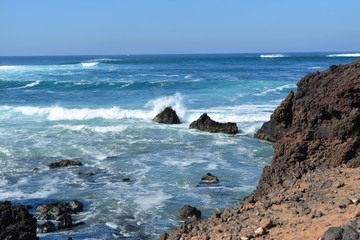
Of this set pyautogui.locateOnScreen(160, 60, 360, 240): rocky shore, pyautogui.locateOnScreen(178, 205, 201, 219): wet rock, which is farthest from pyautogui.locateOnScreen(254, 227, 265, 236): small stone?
pyautogui.locateOnScreen(178, 205, 201, 219): wet rock

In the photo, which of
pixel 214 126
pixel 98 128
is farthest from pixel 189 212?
pixel 98 128

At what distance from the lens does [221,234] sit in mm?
6340

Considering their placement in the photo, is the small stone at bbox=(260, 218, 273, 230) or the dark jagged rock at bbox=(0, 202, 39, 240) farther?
the dark jagged rock at bbox=(0, 202, 39, 240)

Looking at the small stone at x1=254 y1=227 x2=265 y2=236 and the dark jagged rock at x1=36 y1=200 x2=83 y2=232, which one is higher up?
the small stone at x1=254 y1=227 x2=265 y2=236

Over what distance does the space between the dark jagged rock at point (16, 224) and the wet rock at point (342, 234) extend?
5014 mm

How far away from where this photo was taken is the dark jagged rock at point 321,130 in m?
8.24

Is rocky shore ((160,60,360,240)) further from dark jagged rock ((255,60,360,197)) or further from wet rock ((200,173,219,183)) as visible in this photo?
wet rock ((200,173,219,183))

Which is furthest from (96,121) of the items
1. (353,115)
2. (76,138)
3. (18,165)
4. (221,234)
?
(221,234)

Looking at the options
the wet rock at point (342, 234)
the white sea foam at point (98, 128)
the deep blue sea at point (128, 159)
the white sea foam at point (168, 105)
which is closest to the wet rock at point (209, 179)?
the deep blue sea at point (128, 159)

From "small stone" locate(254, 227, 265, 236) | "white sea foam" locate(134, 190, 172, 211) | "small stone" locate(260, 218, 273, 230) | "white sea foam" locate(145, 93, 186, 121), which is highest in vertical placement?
"small stone" locate(260, 218, 273, 230)

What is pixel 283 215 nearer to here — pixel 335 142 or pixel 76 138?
pixel 335 142

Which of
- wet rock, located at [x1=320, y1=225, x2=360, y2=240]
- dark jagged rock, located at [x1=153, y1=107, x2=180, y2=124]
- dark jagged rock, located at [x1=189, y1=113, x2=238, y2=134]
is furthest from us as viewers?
dark jagged rock, located at [x1=153, y1=107, x2=180, y2=124]

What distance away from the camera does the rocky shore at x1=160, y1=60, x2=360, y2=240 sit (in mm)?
5945

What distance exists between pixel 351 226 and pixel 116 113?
2182 cm
